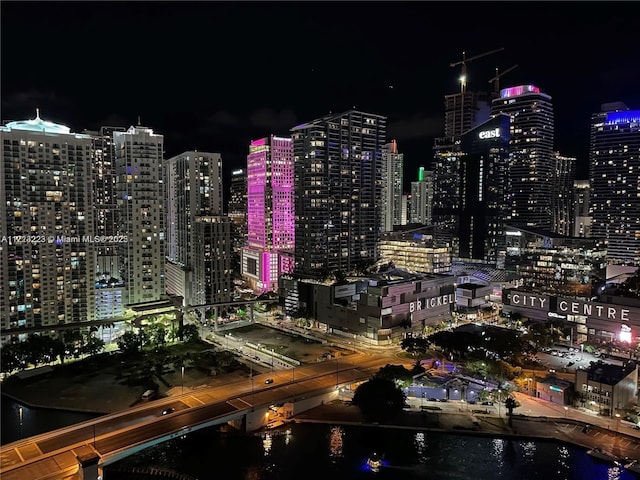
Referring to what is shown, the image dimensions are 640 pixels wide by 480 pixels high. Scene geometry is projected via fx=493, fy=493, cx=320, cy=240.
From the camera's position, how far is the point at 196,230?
70.9 m

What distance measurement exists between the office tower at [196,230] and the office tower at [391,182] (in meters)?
52.9

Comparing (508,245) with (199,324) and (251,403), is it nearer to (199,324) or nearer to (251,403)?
(199,324)

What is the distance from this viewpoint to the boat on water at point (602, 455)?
1203 inches

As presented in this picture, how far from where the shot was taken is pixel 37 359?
45719 mm

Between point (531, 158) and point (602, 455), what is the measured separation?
92.2m

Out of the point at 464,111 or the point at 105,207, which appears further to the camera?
the point at 464,111

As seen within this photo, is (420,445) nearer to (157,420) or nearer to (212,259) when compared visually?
(157,420)

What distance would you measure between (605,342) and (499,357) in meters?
15.1

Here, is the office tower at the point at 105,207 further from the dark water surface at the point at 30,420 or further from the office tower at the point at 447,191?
the office tower at the point at 447,191

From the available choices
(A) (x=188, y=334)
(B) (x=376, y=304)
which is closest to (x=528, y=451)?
(B) (x=376, y=304)

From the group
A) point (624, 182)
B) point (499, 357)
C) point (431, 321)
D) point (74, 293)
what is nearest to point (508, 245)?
point (624, 182)

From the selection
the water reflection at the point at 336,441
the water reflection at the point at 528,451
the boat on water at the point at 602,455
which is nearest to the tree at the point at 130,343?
the water reflection at the point at 336,441

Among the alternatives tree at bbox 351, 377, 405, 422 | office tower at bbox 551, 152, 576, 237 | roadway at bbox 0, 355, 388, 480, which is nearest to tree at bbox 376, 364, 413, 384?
tree at bbox 351, 377, 405, 422

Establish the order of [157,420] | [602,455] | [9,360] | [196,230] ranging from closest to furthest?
[602,455] → [157,420] → [9,360] → [196,230]
